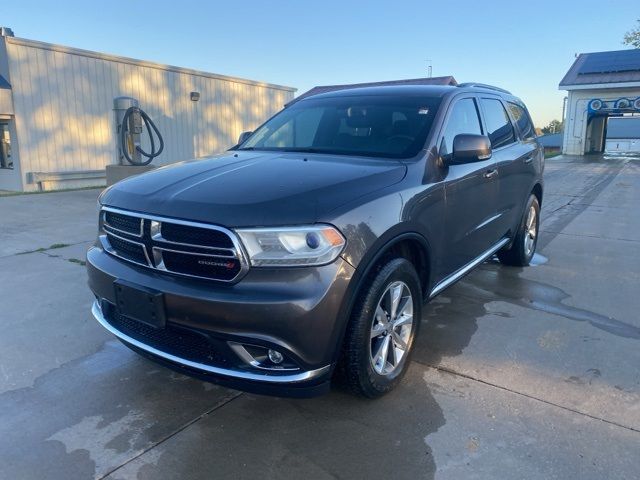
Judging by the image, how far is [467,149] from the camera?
3.27 m

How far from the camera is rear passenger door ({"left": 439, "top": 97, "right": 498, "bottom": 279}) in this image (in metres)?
3.46

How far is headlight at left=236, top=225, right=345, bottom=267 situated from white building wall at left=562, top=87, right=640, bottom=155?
28068 mm

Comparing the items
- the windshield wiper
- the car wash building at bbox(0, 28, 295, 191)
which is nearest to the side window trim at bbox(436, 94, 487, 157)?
the windshield wiper

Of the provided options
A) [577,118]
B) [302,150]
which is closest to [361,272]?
[302,150]

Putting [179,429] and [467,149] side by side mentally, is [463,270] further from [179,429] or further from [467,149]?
[179,429]

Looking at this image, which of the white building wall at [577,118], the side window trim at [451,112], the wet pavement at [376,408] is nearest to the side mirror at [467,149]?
the side window trim at [451,112]

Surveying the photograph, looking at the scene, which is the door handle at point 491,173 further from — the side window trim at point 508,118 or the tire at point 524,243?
the tire at point 524,243

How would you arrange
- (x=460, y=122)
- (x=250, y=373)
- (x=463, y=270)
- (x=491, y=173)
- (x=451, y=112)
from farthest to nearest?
1. (x=491, y=173)
2. (x=463, y=270)
3. (x=460, y=122)
4. (x=451, y=112)
5. (x=250, y=373)

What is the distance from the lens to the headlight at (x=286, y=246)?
7.64 feet

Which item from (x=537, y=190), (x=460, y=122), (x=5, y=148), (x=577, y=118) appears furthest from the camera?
(x=577, y=118)

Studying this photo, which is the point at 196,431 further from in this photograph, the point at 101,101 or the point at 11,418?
the point at 101,101

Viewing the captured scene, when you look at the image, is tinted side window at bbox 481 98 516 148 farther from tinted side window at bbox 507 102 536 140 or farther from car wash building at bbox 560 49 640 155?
car wash building at bbox 560 49 640 155

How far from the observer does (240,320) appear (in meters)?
2.28

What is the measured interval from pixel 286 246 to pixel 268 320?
1.14 feet
